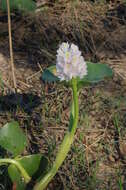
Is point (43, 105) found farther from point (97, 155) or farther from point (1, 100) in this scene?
point (97, 155)


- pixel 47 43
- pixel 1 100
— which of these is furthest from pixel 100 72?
pixel 47 43

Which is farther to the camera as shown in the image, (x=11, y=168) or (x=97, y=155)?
(x=97, y=155)

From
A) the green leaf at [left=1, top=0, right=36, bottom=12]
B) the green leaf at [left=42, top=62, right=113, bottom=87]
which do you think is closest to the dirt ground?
the green leaf at [left=1, top=0, right=36, bottom=12]

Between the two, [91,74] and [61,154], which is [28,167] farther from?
[91,74]

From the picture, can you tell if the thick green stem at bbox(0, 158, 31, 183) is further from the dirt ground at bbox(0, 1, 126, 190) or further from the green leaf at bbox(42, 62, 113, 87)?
the green leaf at bbox(42, 62, 113, 87)

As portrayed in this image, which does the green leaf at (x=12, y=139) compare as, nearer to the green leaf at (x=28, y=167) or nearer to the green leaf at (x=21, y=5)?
the green leaf at (x=28, y=167)

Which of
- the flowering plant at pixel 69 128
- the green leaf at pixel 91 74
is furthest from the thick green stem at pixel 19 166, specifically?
the green leaf at pixel 91 74
